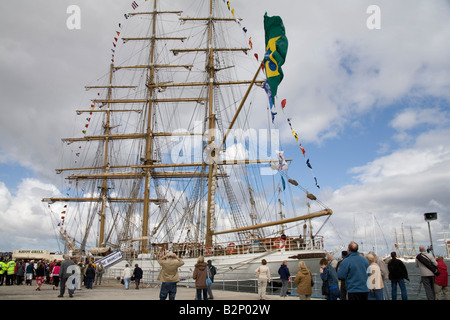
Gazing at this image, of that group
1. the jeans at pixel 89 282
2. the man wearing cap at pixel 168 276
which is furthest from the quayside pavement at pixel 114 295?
the man wearing cap at pixel 168 276

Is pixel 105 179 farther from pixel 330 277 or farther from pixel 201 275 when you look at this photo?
pixel 330 277

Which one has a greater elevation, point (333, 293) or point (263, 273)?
point (263, 273)

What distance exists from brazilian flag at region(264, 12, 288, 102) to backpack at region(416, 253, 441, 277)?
27.3 ft

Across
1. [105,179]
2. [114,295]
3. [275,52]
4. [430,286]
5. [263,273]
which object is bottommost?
[114,295]

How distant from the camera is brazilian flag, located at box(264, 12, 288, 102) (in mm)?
15727

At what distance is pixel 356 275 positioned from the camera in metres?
7.19

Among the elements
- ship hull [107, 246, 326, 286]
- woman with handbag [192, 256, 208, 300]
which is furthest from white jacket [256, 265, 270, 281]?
ship hull [107, 246, 326, 286]

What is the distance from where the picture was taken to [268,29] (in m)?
16.5

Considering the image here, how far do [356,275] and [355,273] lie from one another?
0.14ft

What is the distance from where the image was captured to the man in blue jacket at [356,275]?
7.14 metres

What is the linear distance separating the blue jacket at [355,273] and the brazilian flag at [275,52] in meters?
9.52

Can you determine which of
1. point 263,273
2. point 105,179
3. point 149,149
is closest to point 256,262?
point 263,273
